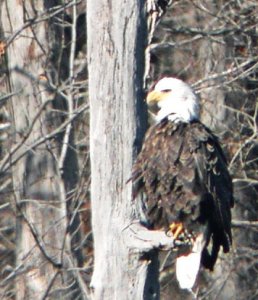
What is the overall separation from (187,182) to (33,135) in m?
4.16

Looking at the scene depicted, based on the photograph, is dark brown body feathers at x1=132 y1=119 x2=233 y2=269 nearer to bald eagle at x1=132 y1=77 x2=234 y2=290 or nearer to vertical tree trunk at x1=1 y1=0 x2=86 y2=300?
bald eagle at x1=132 y1=77 x2=234 y2=290

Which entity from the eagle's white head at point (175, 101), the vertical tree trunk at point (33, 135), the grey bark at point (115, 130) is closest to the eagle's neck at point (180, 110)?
the eagle's white head at point (175, 101)

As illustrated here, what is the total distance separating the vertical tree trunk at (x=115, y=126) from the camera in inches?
304

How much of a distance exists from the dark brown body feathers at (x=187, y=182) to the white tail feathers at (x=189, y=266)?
0.25 ft

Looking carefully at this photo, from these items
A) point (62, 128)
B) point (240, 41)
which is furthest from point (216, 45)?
point (62, 128)

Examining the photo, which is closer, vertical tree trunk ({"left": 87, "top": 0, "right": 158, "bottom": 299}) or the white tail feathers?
vertical tree trunk ({"left": 87, "top": 0, "right": 158, "bottom": 299})

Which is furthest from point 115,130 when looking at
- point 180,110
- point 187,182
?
point 180,110

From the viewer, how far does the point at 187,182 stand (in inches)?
321

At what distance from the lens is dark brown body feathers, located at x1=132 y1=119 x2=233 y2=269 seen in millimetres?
8094

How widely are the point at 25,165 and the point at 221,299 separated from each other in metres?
2.81

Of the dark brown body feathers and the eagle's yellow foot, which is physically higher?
the dark brown body feathers

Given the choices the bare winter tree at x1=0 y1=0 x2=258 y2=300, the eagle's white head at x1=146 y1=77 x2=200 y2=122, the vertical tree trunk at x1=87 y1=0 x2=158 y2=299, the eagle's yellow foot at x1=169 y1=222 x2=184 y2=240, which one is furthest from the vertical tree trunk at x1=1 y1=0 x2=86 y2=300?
the vertical tree trunk at x1=87 y1=0 x2=158 y2=299

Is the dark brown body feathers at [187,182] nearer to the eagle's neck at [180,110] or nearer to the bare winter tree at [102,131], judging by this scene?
the eagle's neck at [180,110]

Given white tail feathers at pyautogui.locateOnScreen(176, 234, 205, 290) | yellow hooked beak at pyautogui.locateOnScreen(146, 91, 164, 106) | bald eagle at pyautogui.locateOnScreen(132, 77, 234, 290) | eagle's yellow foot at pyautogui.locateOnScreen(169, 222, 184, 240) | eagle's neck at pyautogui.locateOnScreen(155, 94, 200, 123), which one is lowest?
white tail feathers at pyautogui.locateOnScreen(176, 234, 205, 290)
